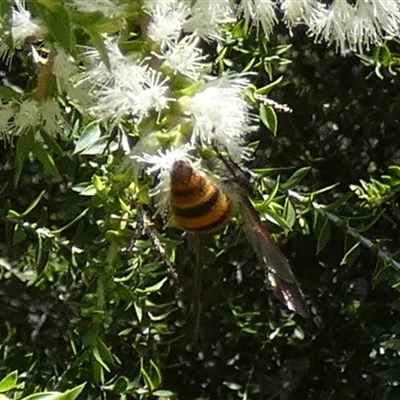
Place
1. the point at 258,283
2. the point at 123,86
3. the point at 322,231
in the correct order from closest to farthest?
the point at 123,86 < the point at 322,231 < the point at 258,283

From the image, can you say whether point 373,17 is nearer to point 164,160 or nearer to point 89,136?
Result: point 164,160

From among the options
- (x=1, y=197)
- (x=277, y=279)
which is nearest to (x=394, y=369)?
(x=277, y=279)

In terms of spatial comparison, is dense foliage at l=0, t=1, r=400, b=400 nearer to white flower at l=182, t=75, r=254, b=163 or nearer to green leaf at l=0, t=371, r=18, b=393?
white flower at l=182, t=75, r=254, b=163

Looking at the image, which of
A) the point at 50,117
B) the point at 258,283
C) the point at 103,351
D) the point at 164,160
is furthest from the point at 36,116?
the point at 258,283

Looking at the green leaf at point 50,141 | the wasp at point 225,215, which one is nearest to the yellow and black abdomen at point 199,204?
the wasp at point 225,215

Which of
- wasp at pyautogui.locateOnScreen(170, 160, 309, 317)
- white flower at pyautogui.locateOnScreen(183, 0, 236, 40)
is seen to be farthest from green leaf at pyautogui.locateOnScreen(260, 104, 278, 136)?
white flower at pyautogui.locateOnScreen(183, 0, 236, 40)

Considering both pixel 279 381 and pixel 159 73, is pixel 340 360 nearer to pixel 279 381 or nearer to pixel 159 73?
pixel 279 381
